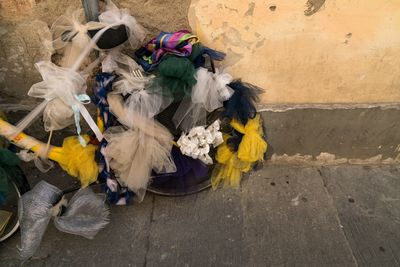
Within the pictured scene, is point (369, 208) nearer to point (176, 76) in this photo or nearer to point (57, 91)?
point (176, 76)

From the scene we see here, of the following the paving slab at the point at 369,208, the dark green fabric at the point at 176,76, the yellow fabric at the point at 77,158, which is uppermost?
the dark green fabric at the point at 176,76

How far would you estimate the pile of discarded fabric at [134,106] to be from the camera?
2178mm

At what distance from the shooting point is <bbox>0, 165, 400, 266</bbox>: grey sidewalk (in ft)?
7.60

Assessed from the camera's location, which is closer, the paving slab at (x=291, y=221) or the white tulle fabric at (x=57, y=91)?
the white tulle fabric at (x=57, y=91)

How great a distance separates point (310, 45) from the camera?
8.21ft

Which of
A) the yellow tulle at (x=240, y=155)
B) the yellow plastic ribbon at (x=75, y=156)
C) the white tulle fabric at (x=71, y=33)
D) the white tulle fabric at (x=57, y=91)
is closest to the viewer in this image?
the white tulle fabric at (x=57, y=91)

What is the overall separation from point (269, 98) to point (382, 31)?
931mm

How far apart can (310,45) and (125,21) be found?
1333 mm

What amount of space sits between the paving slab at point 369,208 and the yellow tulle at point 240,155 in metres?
0.81

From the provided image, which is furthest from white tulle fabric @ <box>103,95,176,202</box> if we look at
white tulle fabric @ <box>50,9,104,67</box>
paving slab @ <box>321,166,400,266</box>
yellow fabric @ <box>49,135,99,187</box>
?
paving slab @ <box>321,166,400,266</box>

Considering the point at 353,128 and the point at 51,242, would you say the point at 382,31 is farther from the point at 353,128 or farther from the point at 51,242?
the point at 51,242

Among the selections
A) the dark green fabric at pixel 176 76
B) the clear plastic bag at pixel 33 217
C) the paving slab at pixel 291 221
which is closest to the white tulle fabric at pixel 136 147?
the dark green fabric at pixel 176 76

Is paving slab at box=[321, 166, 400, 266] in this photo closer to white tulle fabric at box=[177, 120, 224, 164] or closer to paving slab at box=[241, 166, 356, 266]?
paving slab at box=[241, 166, 356, 266]

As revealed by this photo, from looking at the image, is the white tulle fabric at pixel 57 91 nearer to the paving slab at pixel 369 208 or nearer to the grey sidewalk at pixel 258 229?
the grey sidewalk at pixel 258 229
